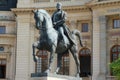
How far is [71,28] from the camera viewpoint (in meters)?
51.5

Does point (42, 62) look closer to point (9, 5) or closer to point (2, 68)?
point (2, 68)

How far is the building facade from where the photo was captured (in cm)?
4859

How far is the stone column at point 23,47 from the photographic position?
51531 mm

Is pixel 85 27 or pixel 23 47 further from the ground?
pixel 85 27

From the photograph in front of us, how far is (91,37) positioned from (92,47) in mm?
1410

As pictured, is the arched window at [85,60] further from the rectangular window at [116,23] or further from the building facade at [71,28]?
the rectangular window at [116,23]

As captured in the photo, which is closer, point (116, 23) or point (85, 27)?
point (116, 23)

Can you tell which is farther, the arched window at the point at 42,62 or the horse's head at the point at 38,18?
the arched window at the point at 42,62

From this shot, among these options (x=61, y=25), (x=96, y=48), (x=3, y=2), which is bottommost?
(x=96, y=48)

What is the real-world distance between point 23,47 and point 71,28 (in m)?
6.15

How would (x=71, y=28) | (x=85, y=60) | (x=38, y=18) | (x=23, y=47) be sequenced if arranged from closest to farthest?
(x=38, y=18) → (x=85, y=60) → (x=71, y=28) → (x=23, y=47)

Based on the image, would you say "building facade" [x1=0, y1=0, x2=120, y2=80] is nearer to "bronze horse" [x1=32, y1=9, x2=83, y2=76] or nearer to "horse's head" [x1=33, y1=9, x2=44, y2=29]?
"bronze horse" [x1=32, y1=9, x2=83, y2=76]

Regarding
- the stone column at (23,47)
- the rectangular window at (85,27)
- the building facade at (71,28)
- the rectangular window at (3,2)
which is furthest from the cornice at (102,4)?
the rectangular window at (3,2)

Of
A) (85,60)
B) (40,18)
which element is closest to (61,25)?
(40,18)
